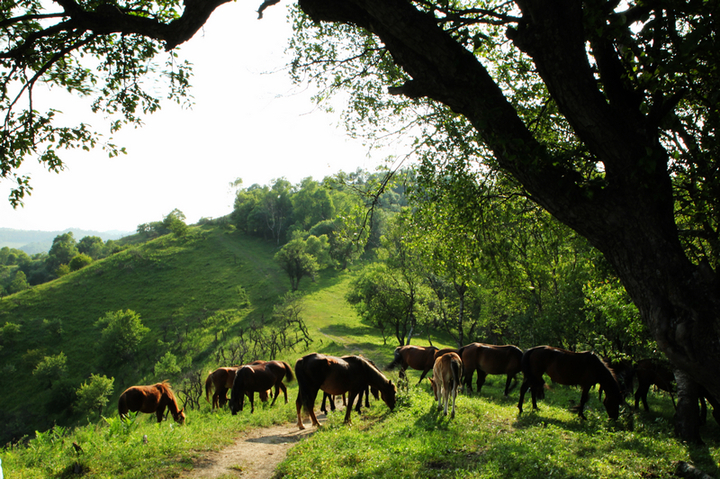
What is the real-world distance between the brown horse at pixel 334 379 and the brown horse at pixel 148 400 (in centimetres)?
465

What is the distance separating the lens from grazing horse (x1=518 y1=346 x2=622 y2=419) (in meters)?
10.6

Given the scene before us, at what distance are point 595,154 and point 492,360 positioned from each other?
11.9 m

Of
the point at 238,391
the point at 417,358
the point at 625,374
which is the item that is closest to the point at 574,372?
the point at 625,374

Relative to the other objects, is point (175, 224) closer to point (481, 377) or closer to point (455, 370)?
point (481, 377)

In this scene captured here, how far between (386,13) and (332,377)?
29.4 ft

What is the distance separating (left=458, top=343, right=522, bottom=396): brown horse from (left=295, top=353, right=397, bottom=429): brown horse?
5164 millimetres

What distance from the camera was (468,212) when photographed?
25.4ft

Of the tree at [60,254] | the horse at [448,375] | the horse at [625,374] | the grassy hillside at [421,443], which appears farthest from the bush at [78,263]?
the horse at [625,374]

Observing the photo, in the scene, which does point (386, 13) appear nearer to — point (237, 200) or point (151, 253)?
point (151, 253)

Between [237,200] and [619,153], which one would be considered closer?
[619,153]

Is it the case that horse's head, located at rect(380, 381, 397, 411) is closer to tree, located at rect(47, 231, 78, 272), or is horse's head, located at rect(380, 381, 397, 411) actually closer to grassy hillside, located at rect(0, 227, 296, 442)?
grassy hillside, located at rect(0, 227, 296, 442)

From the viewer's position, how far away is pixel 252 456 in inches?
339

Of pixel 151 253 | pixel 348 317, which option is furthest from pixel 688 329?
pixel 151 253

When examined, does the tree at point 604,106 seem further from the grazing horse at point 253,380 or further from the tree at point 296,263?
the tree at point 296,263
